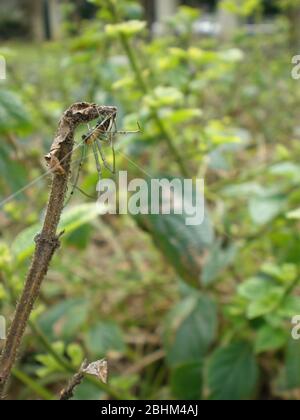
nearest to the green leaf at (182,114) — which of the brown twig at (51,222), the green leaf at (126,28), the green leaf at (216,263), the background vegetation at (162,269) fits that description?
the background vegetation at (162,269)

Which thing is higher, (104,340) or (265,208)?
(265,208)

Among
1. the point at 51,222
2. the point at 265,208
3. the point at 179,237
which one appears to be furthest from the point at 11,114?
the point at 51,222

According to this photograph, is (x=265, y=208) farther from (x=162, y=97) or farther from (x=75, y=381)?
(x=75, y=381)

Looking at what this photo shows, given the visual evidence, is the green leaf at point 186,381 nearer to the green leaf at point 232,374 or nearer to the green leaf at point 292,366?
the green leaf at point 232,374

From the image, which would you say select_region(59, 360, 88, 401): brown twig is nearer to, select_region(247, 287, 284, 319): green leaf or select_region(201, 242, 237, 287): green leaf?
select_region(247, 287, 284, 319): green leaf

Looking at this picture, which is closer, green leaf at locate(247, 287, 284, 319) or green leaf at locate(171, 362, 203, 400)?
green leaf at locate(247, 287, 284, 319)

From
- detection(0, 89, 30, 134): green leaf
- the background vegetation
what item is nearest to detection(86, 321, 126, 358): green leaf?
the background vegetation
